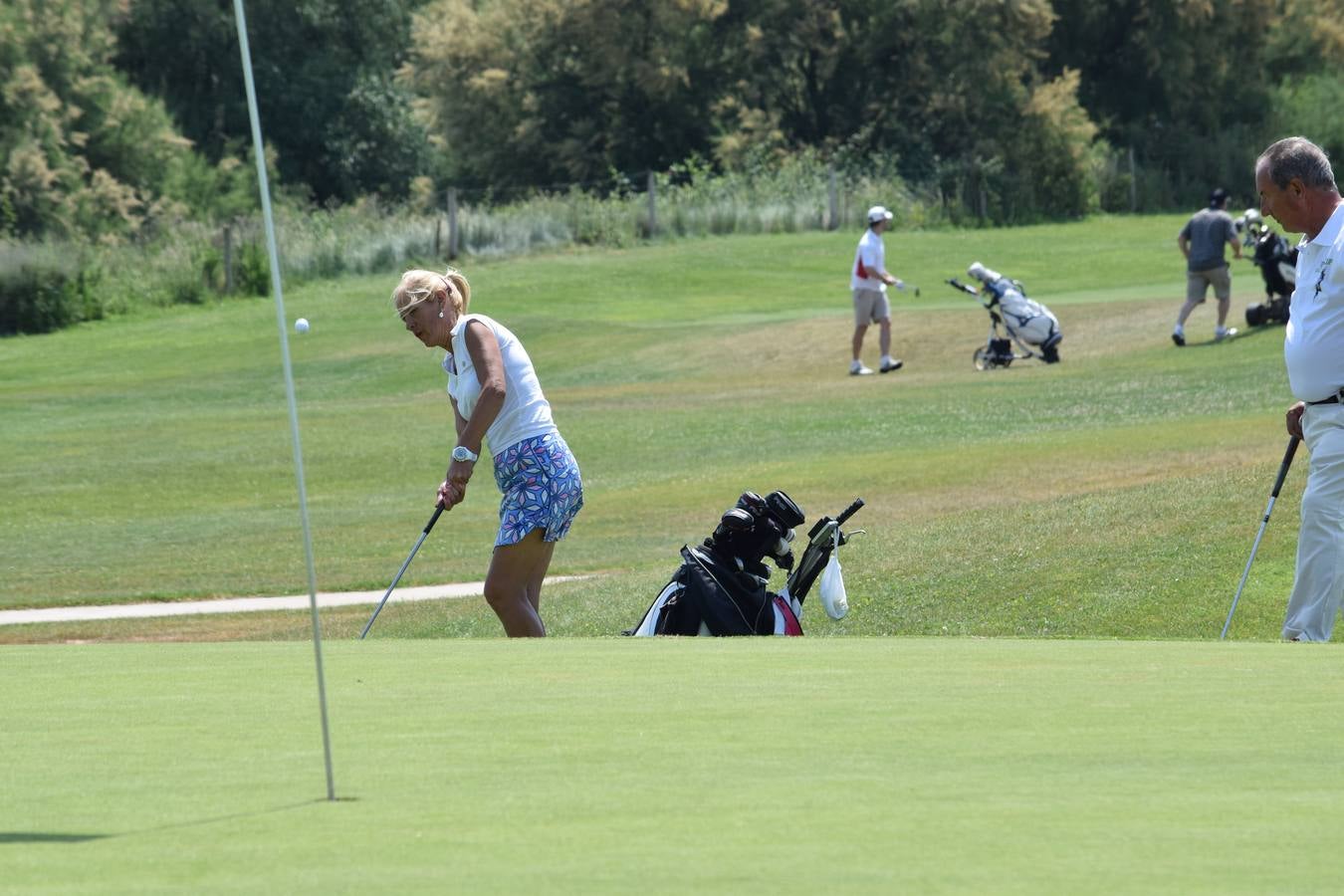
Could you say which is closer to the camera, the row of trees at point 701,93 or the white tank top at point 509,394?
the white tank top at point 509,394

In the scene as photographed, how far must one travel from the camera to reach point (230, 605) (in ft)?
52.2

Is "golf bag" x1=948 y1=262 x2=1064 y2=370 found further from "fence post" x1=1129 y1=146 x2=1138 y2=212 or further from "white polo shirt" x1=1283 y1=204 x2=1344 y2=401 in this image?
"fence post" x1=1129 y1=146 x2=1138 y2=212

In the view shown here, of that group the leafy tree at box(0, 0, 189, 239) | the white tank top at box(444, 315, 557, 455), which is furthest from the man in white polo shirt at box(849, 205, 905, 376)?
the leafy tree at box(0, 0, 189, 239)

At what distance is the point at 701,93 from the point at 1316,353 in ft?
201

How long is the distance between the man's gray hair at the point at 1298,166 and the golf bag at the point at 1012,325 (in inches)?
823

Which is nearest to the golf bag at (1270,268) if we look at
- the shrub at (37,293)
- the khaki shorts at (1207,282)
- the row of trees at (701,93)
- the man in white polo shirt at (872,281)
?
the khaki shorts at (1207,282)

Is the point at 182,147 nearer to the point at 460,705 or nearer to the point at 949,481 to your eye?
the point at 949,481

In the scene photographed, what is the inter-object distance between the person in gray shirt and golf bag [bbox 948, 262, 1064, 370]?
5.67ft

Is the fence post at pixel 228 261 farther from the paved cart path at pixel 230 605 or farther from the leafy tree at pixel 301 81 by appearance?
the paved cart path at pixel 230 605

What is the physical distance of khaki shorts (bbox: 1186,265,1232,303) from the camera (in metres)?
29.4

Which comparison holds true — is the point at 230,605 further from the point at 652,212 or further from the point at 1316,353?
the point at 652,212

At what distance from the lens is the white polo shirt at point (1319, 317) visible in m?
8.86

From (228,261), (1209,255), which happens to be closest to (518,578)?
(1209,255)

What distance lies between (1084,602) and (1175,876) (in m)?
9.49
